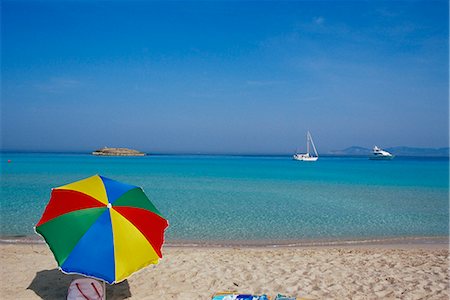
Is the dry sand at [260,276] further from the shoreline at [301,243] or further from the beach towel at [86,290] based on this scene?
the shoreline at [301,243]

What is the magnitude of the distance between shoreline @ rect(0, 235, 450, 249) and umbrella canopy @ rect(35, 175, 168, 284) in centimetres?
566

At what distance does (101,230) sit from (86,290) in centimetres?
121

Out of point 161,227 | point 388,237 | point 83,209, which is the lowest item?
point 388,237

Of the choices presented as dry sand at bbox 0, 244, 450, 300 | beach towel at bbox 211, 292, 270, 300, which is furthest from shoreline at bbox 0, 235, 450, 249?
beach towel at bbox 211, 292, 270, 300

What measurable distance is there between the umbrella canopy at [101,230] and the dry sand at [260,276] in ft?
4.79

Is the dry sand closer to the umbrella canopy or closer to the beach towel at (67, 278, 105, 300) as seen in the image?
the beach towel at (67, 278, 105, 300)

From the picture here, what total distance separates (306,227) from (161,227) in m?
9.14

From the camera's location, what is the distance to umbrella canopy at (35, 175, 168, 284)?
4734mm

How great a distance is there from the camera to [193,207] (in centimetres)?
1769

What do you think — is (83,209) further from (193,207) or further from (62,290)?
(193,207)

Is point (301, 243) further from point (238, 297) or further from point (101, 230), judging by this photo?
point (101, 230)

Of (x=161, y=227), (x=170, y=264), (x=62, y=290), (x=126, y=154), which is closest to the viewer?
(x=161, y=227)

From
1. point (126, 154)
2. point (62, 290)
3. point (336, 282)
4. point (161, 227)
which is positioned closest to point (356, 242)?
point (336, 282)

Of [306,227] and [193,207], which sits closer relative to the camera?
[306,227]
